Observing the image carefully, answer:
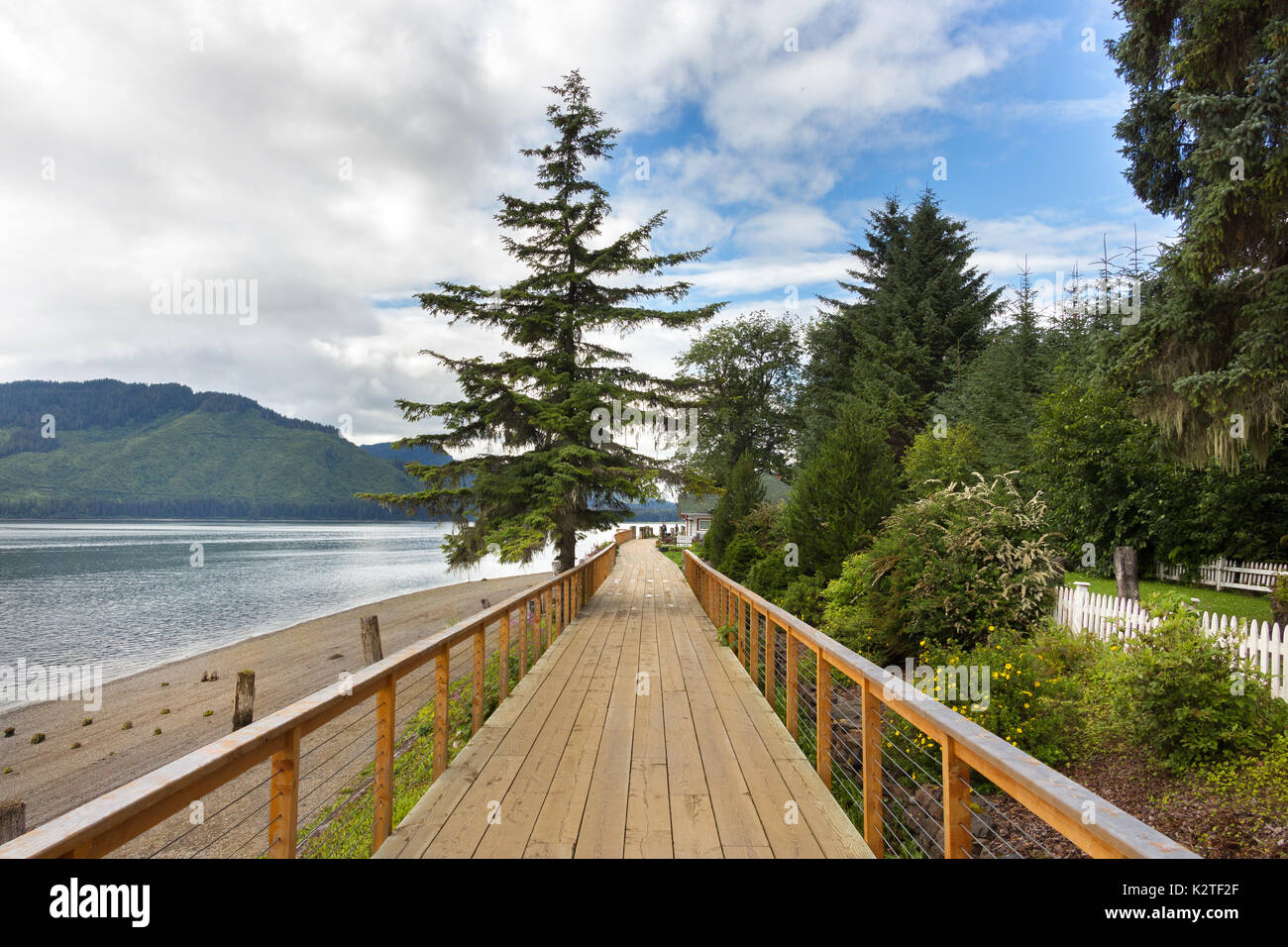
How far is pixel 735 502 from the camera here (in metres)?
18.2

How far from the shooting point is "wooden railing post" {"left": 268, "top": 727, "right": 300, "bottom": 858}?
2215 millimetres

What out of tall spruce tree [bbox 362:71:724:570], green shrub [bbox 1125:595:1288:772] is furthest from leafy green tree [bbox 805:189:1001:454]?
green shrub [bbox 1125:595:1288:772]

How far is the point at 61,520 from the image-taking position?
112312mm

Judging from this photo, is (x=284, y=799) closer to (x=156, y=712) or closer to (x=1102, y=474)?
(x=156, y=712)

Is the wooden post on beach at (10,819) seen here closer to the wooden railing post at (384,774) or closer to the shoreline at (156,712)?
the shoreline at (156,712)

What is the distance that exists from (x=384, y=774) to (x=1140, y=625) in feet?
29.1

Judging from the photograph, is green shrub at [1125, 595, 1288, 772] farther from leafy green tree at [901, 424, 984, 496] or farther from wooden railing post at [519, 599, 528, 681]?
leafy green tree at [901, 424, 984, 496]

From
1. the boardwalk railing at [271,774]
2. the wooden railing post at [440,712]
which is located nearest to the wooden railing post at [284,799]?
→ the boardwalk railing at [271,774]

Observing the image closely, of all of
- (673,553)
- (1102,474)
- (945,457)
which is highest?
(945,457)

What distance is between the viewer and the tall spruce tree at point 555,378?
1265 centimetres

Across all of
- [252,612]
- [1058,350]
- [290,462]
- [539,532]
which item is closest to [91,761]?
[539,532]

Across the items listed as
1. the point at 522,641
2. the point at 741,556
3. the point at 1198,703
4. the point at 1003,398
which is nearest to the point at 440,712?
the point at 522,641

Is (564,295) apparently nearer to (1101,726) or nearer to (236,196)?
(236,196)

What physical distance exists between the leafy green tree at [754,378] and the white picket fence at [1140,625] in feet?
75.6
